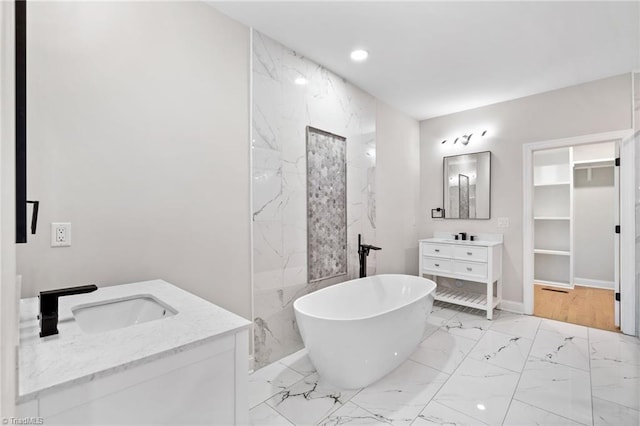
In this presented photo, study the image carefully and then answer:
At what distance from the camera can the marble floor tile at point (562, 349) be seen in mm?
2371

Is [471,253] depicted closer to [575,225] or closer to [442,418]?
[442,418]

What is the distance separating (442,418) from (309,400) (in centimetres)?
79

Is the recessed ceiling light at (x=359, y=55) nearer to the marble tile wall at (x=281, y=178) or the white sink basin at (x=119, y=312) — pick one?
the marble tile wall at (x=281, y=178)

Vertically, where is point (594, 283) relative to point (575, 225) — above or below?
below

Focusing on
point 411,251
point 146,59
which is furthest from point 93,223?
point 411,251

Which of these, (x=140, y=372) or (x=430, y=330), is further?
(x=430, y=330)

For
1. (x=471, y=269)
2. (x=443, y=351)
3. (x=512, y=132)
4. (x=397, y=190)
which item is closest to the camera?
(x=443, y=351)

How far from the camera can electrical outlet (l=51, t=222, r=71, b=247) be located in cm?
140

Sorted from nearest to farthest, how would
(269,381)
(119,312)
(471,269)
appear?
(119,312) < (269,381) < (471,269)

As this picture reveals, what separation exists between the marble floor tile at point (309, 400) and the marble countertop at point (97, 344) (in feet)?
3.36

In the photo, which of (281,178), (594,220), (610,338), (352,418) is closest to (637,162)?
(610,338)

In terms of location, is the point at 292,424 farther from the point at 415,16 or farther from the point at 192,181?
the point at 415,16

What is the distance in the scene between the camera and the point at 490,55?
2580mm

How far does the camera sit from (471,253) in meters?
3.38
